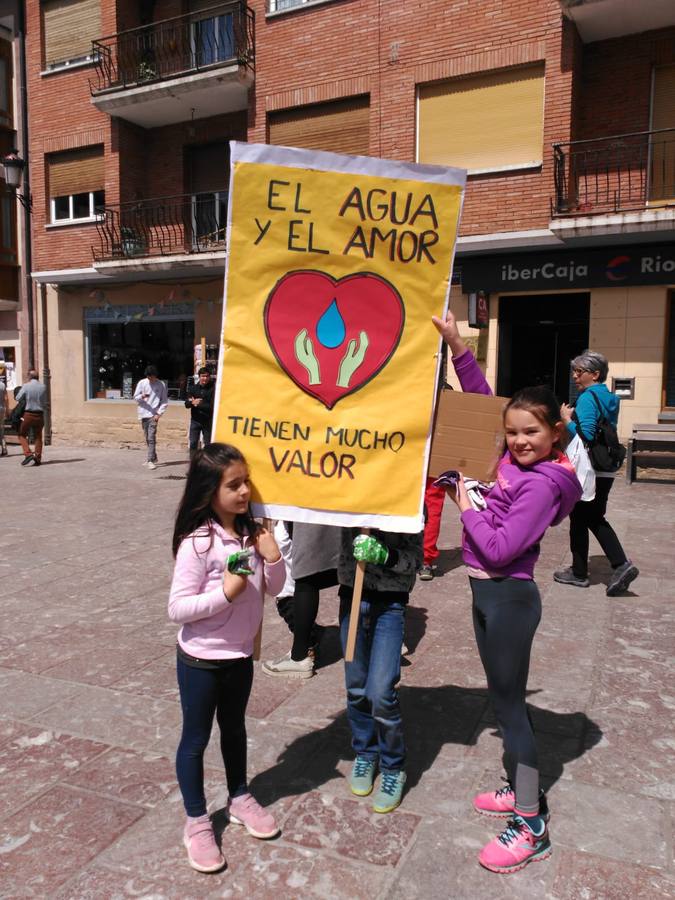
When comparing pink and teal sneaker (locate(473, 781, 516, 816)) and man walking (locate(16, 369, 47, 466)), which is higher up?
man walking (locate(16, 369, 47, 466))

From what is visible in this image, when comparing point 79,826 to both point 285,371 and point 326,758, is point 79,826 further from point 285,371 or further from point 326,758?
point 285,371

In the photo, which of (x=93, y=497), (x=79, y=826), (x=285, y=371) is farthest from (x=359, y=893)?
(x=93, y=497)

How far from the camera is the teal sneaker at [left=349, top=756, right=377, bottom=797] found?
112 inches

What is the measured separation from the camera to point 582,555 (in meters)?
5.84

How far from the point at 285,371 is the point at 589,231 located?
379 inches

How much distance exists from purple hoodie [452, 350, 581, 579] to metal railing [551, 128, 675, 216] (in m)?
10.0

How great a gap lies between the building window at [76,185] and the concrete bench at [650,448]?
12.0 meters

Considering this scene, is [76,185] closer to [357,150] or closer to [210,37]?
[210,37]

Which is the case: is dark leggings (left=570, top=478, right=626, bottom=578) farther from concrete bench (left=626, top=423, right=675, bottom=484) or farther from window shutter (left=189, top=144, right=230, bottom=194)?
window shutter (left=189, top=144, right=230, bottom=194)

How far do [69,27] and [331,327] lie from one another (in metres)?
17.6

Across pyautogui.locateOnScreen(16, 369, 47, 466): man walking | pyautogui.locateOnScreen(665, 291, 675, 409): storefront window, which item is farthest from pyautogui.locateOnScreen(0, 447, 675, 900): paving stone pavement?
pyautogui.locateOnScreen(16, 369, 47, 466): man walking

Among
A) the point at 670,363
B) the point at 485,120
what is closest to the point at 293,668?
the point at 670,363

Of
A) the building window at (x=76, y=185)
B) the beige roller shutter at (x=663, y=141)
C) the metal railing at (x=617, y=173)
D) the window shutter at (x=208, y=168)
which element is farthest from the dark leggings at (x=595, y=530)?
the building window at (x=76, y=185)

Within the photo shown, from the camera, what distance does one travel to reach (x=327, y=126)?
13555 mm
